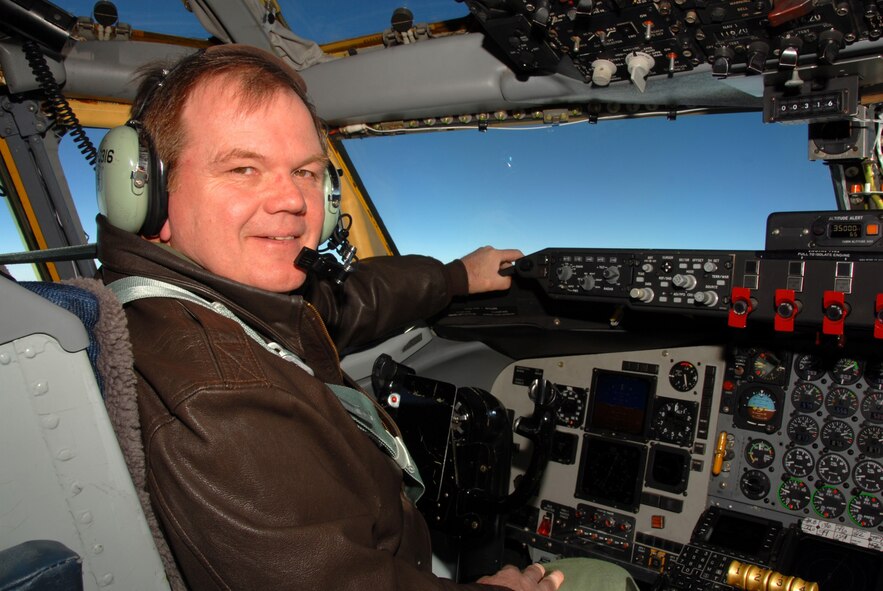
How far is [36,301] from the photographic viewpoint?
774mm

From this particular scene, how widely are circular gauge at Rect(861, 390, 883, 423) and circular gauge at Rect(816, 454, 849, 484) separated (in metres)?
0.19

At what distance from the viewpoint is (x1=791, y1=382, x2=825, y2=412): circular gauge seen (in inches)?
98.8

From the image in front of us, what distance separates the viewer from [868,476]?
7.76 feet

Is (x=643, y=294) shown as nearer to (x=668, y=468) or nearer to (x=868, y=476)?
(x=668, y=468)

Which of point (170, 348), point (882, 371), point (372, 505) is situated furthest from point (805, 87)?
point (170, 348)

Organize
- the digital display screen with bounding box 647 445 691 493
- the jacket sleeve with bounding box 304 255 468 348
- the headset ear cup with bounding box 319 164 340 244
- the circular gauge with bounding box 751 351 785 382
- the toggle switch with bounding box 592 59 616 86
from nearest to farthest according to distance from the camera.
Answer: the headset ear cup with bounding box 319 164 340 244, the toggle switch with bounding box 592 59 616 86, the jacket sleeve with bounding box 304 255 468 348, the circular gauge with bounding box 751 351 785 382, the digital display screen with bounding box 647 445 691 493

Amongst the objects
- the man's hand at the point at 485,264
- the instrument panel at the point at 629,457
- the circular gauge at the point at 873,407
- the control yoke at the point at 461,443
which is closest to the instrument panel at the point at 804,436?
the circular gauge at the point at 873,407

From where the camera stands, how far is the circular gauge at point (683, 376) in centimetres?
274

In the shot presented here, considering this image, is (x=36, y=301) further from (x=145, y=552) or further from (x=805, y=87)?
(x=805, y=87)

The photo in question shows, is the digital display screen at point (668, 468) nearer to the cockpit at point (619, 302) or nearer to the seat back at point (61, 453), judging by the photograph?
the cockpit at point (619, 302)

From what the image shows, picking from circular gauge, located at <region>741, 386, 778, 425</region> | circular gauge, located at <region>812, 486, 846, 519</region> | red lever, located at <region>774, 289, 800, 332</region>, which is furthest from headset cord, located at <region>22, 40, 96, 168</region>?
circular gauge, located at <region>812, 486, 846, 519</region>

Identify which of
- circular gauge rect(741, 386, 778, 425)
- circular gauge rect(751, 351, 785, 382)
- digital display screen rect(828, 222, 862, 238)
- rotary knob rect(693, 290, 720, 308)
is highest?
digital display screen rect(828, 222, 862, 238)

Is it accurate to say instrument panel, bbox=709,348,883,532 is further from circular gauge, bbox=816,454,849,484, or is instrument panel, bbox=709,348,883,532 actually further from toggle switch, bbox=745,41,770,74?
toggle switch, bbox=745,41,770,74

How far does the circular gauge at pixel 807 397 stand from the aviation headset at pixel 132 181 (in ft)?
7.93
